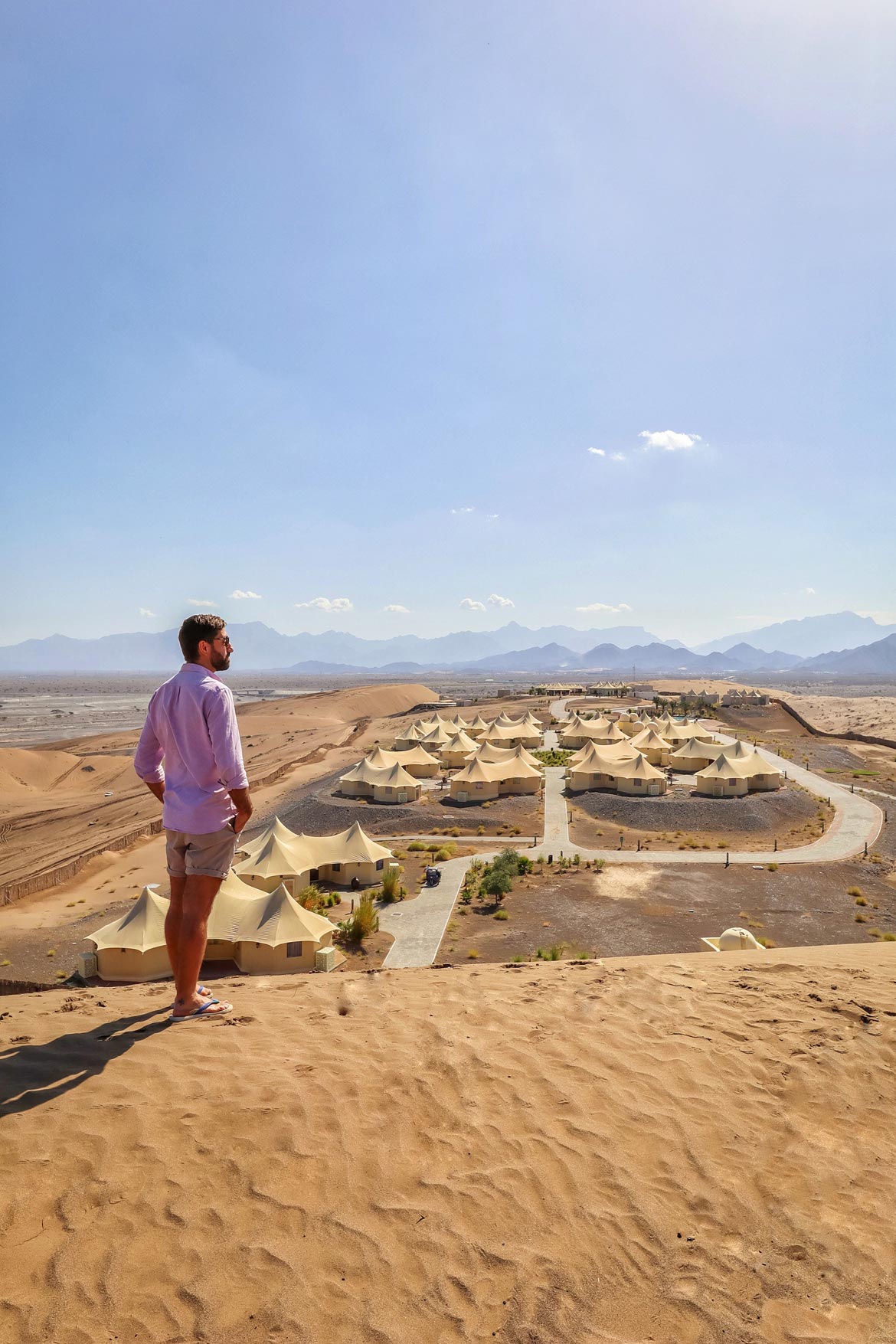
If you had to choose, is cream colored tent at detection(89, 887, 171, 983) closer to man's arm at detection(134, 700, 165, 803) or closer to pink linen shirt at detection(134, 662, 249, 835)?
man's arm at detection(134, 700, 165, 803)

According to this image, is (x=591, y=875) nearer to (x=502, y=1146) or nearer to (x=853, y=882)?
(x=853, y=882)

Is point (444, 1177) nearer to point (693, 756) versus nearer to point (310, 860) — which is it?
point (310, 860)

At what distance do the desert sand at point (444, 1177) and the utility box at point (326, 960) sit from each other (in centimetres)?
1154

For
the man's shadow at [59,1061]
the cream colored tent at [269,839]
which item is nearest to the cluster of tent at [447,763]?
the cream colored tent at [269,839]

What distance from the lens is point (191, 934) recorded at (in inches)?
219

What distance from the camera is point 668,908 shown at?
21.8 metres

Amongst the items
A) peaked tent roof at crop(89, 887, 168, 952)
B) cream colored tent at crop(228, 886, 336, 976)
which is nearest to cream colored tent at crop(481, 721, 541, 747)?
cream colored tent at crop(228, 886, 336, 976)

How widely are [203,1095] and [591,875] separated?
22750 millimetres

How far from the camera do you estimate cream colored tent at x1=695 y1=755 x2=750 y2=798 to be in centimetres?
3872

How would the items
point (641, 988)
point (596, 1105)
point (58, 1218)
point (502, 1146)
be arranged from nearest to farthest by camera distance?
1. point (58, 1218)
2. point (502, 1146)
3. point (596, 1105)
4. point (641, 988)

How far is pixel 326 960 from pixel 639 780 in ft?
86.8

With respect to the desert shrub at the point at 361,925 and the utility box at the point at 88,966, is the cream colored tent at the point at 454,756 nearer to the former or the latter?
the desert shrub at the point at 361,925

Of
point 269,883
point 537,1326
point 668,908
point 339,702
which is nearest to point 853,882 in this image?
point 668,908

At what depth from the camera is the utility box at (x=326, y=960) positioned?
17141 mm
